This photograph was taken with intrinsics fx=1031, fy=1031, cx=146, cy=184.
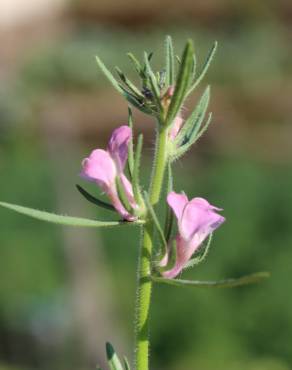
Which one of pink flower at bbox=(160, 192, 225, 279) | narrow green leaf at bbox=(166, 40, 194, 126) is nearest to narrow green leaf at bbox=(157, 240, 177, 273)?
pink flower at bbox=(160, 192, 225, 279)

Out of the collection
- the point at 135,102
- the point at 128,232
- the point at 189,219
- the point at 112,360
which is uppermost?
the point at 135,102

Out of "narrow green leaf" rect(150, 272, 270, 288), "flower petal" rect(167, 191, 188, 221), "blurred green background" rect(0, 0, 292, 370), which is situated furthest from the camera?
"blurred green background" rect(0, 0, 292, 370)

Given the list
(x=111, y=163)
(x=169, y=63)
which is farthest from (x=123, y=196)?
(x=169, y=63)

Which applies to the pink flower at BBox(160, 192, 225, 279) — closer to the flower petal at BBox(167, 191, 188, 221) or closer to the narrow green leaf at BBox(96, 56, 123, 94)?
the flower petal at BBox(167, 191, 188, 221)

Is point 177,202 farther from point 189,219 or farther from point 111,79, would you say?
point 111,79

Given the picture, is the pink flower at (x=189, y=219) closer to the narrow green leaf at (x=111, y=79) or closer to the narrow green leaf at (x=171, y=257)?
the narrow green leaf at (x=171, y=257)
